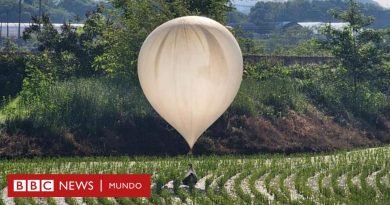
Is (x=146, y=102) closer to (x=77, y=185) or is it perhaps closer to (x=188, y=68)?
(x=77, y=185)

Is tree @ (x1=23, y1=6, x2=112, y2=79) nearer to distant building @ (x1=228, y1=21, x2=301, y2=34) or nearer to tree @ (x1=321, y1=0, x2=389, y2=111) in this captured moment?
tree @ (x1=321, y1=0, x2=389, y2=111)

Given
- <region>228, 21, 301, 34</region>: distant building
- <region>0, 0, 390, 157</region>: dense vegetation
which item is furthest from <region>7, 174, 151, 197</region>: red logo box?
<region>228, 21, 301, 34</region>: distant building

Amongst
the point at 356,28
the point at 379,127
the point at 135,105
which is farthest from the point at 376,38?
the point at 135,105

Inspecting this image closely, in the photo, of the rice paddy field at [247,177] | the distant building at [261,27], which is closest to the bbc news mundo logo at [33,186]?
the rice paddy field at [247,177]

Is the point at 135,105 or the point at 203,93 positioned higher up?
the point at 203,93

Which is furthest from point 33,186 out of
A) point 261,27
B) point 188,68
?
point 261,27

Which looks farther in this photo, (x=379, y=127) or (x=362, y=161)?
(x=379, y=127)

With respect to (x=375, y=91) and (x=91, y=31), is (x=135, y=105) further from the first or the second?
(x=375, y=91)
